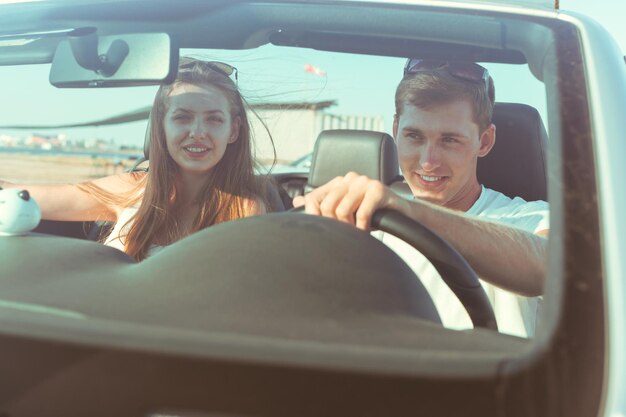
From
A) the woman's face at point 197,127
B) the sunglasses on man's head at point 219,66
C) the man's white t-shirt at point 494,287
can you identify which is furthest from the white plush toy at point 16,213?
the woman's face at point 197,127

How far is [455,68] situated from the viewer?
73.2 inches

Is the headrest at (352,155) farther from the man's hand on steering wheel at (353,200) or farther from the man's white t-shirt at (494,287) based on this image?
the man's hand on steering wheel at (353,200)

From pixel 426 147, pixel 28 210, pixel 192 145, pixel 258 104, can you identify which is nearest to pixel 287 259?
pixel 28 210

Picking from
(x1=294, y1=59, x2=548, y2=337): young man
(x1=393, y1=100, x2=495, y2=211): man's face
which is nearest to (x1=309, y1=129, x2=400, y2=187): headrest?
(x1=294, y1=59, x2=548, y2=337): young man

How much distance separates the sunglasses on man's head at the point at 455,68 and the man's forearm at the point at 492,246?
35 cm

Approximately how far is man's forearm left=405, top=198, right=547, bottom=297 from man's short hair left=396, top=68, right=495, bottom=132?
394 mm

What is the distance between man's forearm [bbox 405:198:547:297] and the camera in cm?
153

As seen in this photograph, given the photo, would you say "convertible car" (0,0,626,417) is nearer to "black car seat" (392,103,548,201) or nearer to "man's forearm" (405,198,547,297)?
"man's forearm" (405,198,547,297)

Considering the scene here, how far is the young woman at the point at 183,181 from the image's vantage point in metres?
2.06

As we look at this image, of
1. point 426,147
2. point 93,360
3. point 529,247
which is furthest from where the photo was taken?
point 426,147

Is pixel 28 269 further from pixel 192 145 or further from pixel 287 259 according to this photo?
pixel 192 145

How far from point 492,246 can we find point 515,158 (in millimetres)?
801

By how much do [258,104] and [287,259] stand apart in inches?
39.2

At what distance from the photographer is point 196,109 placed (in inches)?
88.2
